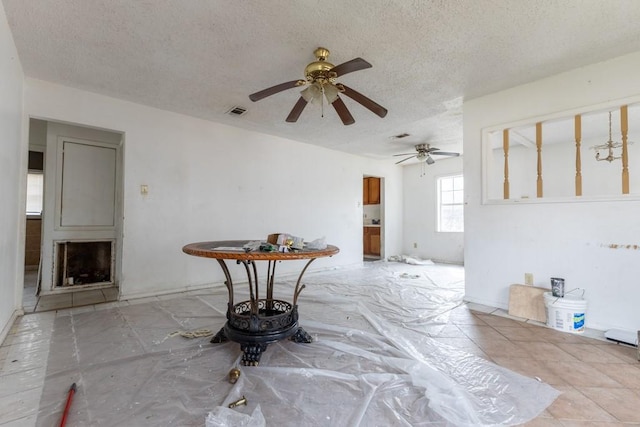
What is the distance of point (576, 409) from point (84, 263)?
223 inches

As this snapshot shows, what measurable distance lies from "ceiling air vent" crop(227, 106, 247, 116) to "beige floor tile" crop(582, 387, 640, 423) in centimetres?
405

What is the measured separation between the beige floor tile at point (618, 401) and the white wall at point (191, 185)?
3.98 metres

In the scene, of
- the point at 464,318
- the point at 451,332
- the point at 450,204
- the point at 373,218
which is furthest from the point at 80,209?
the point at 450,204

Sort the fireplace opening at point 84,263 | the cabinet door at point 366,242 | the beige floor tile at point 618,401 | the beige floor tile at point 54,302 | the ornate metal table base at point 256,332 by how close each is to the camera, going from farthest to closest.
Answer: the cabinet door at point 366,242, the fireplace opening at point 84,263, the beige floor tile at point 54,302, the ornate metal table base at point 256,332, the beige floor tile at point 618,401

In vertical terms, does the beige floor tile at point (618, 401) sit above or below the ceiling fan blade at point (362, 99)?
below

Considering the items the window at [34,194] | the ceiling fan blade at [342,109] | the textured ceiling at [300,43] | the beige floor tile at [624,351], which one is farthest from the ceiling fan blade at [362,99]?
the window at [34,194]

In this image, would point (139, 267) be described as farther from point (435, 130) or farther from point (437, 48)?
point (435, 130)

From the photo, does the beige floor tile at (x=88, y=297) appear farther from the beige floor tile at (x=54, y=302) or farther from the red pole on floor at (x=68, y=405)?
the red pole on floor at (x=68, y=405)

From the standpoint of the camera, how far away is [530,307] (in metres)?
2.92

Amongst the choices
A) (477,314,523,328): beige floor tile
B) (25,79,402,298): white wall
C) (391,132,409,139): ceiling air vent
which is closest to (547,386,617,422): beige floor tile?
(477,314,523,328): beige floor tile

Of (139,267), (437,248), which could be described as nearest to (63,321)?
(139,267)

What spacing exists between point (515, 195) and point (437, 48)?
14.2ft

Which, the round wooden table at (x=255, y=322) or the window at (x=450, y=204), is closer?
the round wooden table at (x=255, y=322)

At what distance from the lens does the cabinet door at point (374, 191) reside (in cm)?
750
